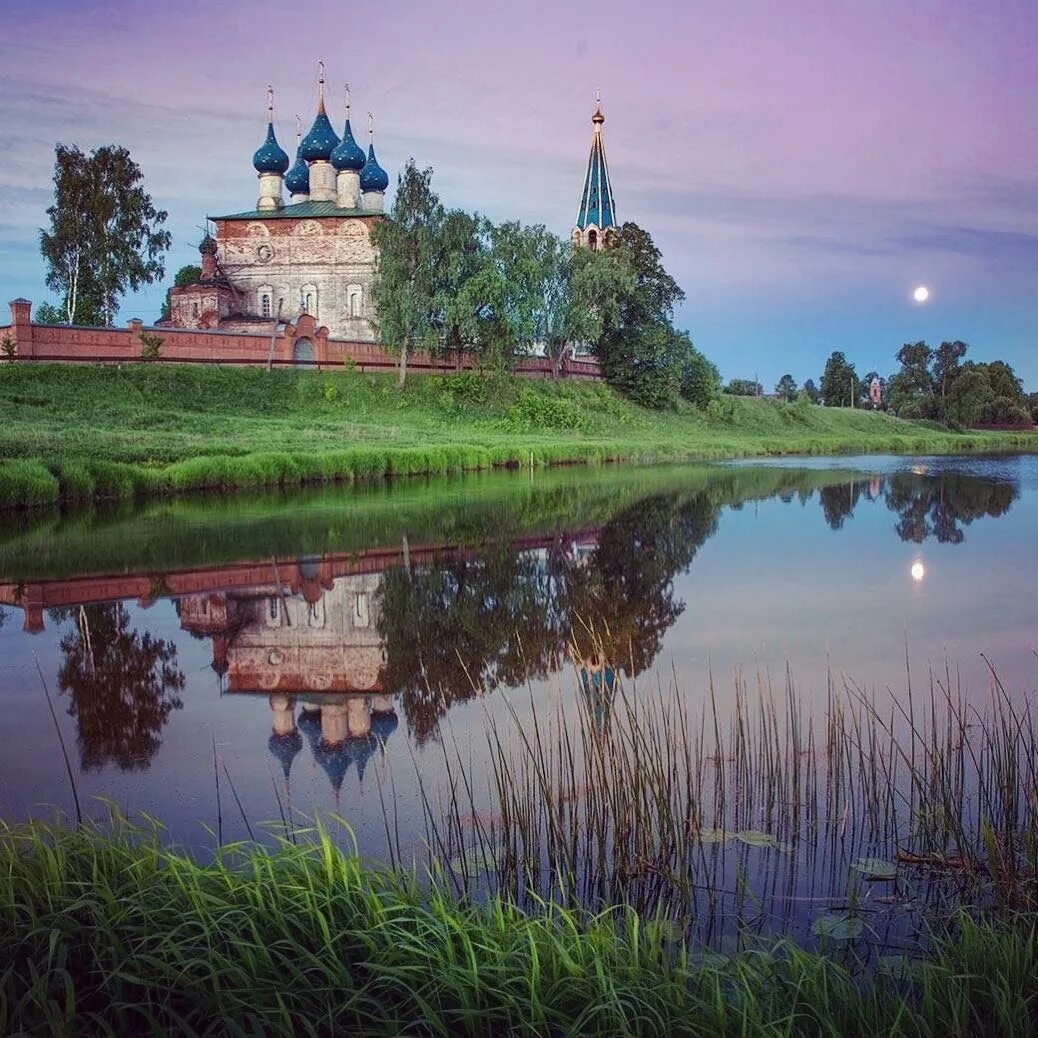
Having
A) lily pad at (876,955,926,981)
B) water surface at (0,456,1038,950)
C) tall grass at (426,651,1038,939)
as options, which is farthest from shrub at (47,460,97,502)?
lily pad at (876,955,926,981)

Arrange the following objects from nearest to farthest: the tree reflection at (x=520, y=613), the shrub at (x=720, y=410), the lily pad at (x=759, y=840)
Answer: the lily pad at (x=759, y=840) → the tree reflection at (x=520, y=613) → the shrub at (x=720, y=410)

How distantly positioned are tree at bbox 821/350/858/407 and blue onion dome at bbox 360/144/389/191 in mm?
43991

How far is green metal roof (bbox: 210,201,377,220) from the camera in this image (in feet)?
160

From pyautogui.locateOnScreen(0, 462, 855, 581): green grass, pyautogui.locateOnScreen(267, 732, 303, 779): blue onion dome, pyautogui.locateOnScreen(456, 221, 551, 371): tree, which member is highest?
pyautogui.locateOnScreen(456, 221, 551, 371): tree

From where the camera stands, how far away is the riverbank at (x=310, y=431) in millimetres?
22422

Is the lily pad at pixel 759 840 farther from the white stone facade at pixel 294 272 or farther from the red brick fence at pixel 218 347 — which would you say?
the white stone facade at pixel 294 272

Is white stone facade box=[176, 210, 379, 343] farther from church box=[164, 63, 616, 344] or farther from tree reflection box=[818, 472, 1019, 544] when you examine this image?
tree reflection box=[818, 472, 1019, 544]

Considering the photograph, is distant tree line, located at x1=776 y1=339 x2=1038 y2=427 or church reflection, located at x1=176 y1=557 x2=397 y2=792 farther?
distant tree line, located at x1=776 y1=339 x2=1038 y2=427

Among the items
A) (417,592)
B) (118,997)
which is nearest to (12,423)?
(417,592)

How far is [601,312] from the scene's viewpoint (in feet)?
156

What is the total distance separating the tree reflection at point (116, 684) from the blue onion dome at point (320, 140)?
46550 millimetres

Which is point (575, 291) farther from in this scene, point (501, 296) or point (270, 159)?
point (270, 159)

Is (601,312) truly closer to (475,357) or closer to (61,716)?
(475,357)

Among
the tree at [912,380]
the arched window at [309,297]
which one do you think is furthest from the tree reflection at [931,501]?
the tree at [912,380]
